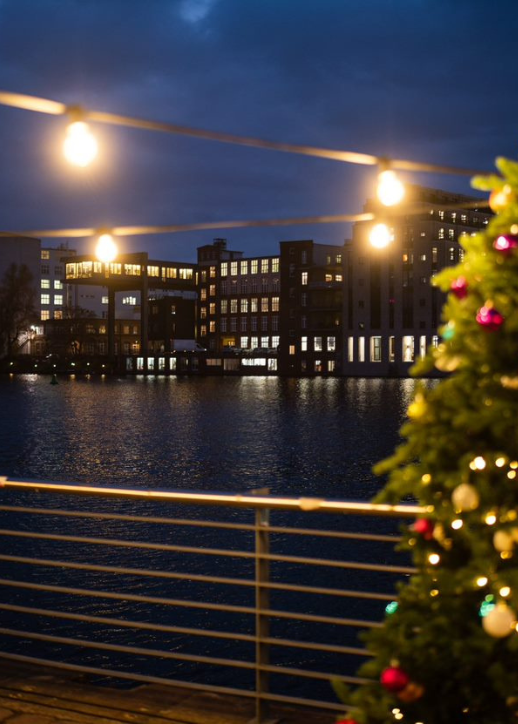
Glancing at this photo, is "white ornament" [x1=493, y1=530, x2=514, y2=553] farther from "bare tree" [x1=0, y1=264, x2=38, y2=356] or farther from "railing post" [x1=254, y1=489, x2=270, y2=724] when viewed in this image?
"bare tree" [x1=0, y1=264, x2=38, y2=356]

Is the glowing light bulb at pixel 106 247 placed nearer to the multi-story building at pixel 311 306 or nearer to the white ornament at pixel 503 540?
the white ornament at pixel 503 540

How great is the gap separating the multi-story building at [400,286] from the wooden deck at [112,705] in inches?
5154

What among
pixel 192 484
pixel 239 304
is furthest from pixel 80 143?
pixel 239 304

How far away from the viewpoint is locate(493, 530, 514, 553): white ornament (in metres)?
3.17

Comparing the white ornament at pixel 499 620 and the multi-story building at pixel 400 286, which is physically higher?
the multi-story building at pixel 400 286

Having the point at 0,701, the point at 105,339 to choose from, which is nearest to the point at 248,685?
the point at 0,701

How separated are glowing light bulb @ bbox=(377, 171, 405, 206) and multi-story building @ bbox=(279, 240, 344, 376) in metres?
144

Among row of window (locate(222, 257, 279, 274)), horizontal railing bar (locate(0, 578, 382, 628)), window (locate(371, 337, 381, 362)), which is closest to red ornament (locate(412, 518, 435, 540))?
horizontal railing bar (locate(0, 578, 382, 628))

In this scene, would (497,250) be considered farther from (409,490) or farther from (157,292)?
(157,292)

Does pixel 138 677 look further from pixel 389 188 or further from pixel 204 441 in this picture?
pixel 204 441

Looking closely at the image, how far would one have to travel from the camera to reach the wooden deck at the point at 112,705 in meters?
5.09

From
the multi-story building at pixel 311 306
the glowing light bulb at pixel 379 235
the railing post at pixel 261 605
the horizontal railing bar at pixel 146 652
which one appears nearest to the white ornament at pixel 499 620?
the railing post at pixel 261 605

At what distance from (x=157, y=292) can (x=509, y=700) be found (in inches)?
7322

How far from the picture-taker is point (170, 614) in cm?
1792
